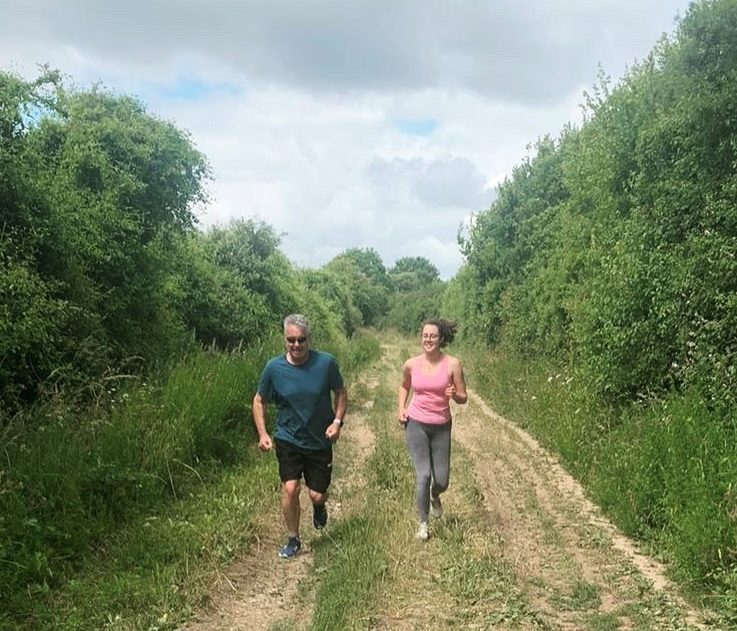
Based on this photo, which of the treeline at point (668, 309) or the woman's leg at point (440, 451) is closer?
the treeline at point (668, 309)

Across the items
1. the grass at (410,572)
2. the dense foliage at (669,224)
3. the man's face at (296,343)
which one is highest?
the dense foliage at (669,224)

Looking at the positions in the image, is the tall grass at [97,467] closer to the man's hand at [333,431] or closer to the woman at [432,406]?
the man's hand at [333,431]

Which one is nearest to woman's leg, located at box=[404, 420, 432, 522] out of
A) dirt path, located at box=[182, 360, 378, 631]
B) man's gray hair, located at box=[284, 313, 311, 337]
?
dirt path, located at box=[182, 360, 378, 631]

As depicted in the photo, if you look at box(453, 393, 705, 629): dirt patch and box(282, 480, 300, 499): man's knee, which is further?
box(282, 480, 300, 499): man's knee

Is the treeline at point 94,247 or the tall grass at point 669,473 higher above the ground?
the treeline at point 94,247

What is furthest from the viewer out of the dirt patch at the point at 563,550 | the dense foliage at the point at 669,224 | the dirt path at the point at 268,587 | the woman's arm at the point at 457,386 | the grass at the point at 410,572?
the dense foliage at the point at 669,224

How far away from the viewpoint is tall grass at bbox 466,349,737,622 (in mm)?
5230

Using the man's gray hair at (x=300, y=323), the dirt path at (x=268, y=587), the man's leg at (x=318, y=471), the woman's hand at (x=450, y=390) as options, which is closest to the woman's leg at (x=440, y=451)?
the woman's hand at (x=450, y=390)

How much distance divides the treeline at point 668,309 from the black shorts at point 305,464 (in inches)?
116

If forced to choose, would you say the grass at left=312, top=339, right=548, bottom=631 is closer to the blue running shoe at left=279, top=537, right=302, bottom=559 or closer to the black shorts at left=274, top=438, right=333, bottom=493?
the blue running shoe at left=279, top=537, right=302, bottom=559

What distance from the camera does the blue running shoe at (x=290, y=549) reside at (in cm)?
600

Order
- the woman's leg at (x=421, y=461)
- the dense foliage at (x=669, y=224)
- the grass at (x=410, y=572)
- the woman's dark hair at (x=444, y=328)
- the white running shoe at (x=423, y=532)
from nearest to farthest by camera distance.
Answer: the grass at (x=410, y=572)
the white running shoe at (x=423, y=532)
the woman's leg at (x=421, y=461)
the woman's dark hair at (x=444, y=328)
the dense foliage at (x=669, y=224)

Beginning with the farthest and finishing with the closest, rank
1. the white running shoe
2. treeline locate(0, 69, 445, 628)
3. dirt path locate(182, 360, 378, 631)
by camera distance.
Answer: the white running shoe < treeline locate(0, 69, 445, 628) < dirt path locate(182, 360, 378, 631)

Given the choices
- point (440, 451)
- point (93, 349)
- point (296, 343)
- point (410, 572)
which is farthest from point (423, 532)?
point (93, 349)
